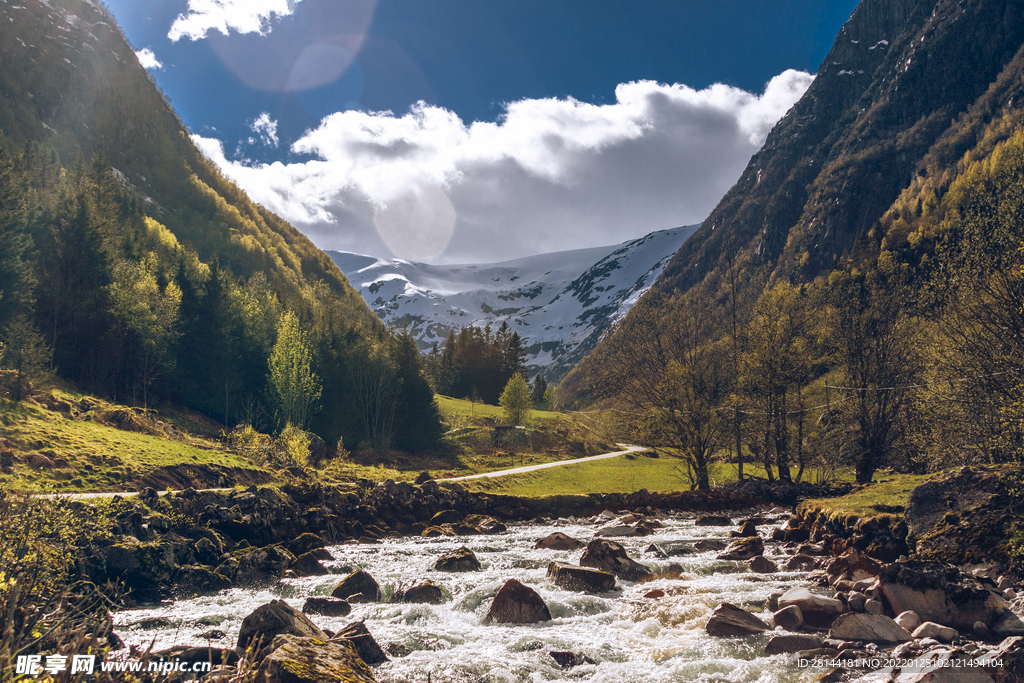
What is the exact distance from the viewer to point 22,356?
105ft

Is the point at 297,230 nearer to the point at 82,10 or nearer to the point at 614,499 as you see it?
the point at 82,10

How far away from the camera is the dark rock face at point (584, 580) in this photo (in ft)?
59.2

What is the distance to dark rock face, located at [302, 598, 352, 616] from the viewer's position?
15594mm

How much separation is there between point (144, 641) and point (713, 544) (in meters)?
22.5

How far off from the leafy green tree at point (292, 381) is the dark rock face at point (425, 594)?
133 feet

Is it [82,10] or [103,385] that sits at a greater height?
[82,10]

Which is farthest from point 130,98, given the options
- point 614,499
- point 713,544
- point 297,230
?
point 713,544

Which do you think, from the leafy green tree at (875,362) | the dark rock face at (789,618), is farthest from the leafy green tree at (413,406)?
the dark rock face at (789,618)

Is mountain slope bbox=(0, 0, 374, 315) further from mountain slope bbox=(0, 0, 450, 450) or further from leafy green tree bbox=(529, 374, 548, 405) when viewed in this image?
leafy green tree bbox=(529, 374, 548, 405)

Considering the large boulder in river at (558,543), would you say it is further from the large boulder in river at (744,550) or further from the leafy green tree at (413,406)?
the leafy green tree at (413,406)

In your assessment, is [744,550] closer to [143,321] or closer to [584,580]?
[584,580]

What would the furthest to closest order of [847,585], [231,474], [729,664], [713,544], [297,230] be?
[297,230] → [231,474] → [713,544] → [847,585] → [729,664]

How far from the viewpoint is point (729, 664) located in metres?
11.9

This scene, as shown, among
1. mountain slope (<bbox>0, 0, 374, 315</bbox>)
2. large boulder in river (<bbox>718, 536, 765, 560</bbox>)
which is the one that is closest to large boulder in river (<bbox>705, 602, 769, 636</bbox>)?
large boulder in river (<bbox>718, 536, 765, 560</bbox>)
